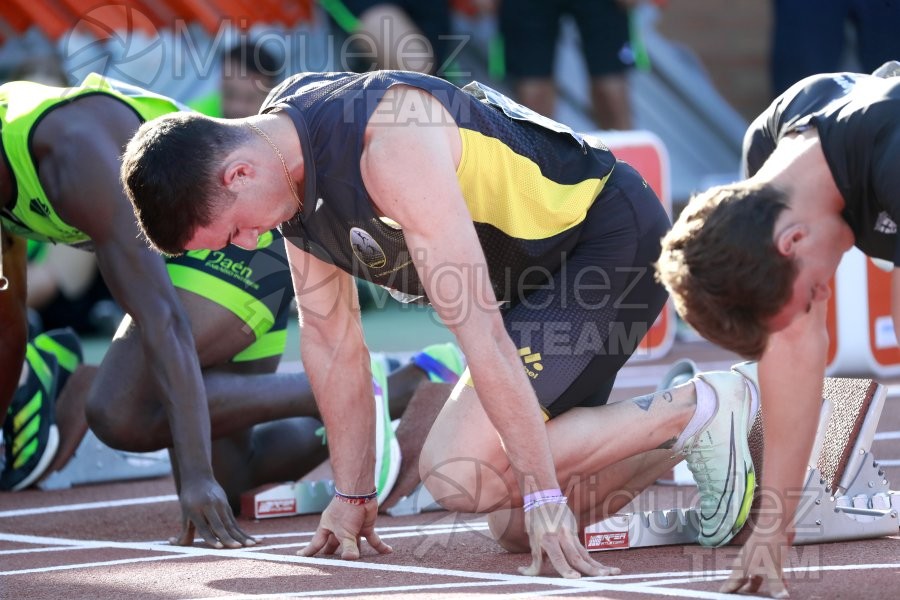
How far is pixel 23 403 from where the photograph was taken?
4.79m

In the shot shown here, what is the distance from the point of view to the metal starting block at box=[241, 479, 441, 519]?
13.2 feet

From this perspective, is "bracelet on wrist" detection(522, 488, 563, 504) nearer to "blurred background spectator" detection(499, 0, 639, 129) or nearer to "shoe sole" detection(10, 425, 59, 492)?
"shoe sole" detection(10, 425, 59, 492)

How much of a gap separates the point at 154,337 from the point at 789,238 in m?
1.78

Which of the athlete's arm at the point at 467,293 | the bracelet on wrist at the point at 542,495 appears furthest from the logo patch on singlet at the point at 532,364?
the bracelet on wrist at the point at 542,495

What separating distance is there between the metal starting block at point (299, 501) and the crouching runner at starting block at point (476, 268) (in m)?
0.66

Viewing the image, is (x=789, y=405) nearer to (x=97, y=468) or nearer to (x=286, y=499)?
(x=286, y=499)

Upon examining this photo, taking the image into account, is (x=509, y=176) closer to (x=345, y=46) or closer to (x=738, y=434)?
(x=738, y=434)

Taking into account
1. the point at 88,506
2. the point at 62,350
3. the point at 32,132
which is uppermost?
the point at 32,132

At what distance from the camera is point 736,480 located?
3178 mm

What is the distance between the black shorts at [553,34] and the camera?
7754 mm

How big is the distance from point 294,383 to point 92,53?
12.9 ft

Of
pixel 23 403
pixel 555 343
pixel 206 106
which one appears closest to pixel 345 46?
pixel 206 106

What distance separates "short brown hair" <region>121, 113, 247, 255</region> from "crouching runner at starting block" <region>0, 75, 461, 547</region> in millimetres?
727

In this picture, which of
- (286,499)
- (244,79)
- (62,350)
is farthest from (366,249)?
(244,79)
